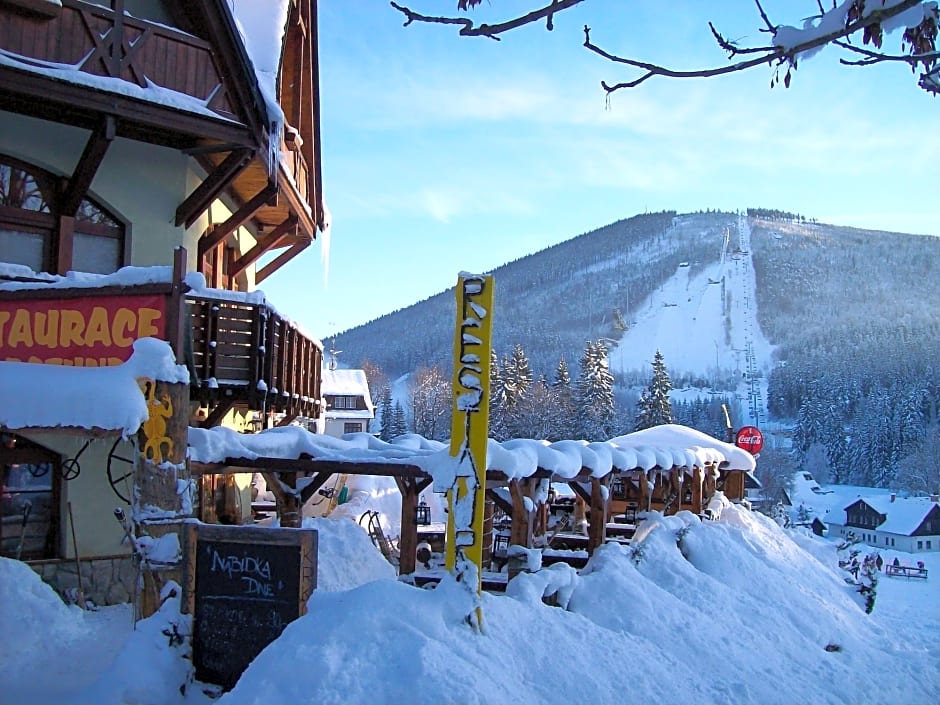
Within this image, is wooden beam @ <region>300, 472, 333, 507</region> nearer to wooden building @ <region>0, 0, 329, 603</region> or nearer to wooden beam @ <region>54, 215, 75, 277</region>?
wooden building @ <region>0, 0, 329, 603</region>

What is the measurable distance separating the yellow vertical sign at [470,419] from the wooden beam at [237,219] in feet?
23.9

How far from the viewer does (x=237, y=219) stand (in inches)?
560

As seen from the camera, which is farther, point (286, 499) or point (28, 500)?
point (286, 499)

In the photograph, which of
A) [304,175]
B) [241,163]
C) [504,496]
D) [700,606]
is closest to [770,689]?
[700,606]

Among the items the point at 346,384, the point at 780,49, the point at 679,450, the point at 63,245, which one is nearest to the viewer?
the point at 780,49

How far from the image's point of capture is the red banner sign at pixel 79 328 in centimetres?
866

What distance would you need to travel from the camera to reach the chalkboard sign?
703cm

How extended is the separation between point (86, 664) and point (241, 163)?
7.46 meters

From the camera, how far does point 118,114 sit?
1121cm

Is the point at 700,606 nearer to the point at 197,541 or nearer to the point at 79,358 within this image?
the point at 197,541

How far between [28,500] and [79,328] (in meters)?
4.07

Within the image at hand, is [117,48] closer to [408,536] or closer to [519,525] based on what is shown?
[408,536]

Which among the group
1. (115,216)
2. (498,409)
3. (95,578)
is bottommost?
(95,578)

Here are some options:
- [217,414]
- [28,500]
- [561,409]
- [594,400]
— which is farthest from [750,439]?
[561,409]
